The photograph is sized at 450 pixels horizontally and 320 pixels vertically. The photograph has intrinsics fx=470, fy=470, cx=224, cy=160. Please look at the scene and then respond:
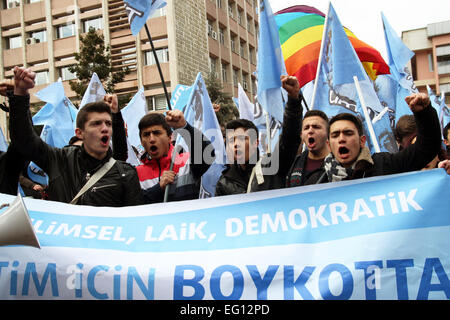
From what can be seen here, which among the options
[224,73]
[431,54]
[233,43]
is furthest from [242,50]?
[431,54]

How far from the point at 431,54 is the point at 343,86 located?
5048 centimetres

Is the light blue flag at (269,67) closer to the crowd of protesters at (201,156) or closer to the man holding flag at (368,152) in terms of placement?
the crowd of protesters at (201,156)

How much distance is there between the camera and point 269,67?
4.11 m

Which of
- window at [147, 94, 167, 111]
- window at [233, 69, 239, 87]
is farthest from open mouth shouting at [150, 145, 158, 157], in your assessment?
window at [233, 69, 239, 87]

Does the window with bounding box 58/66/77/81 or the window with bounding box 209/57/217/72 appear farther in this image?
the window with bounding box 209/57/217/72

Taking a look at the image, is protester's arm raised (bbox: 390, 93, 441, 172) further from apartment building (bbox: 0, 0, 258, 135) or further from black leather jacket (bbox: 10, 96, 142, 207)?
apartment building (bbox: 0, 0, 258, 135)

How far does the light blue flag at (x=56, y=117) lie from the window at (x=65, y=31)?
77.9 feet

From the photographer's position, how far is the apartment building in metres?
26.3

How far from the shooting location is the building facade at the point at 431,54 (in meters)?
47.4

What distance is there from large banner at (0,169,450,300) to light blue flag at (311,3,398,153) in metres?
2.44

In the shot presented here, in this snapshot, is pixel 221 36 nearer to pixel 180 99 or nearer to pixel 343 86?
pixel 180 99

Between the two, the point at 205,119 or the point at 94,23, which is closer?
the point at 205,119

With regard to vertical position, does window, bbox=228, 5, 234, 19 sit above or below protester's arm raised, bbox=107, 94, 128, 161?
above
